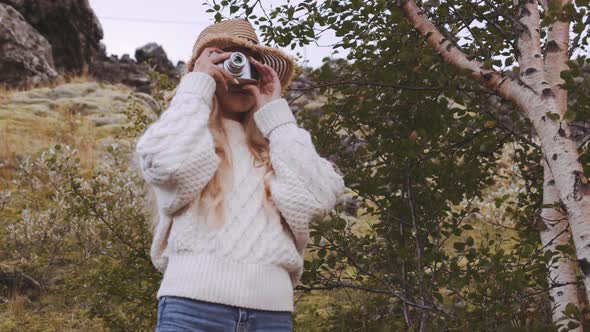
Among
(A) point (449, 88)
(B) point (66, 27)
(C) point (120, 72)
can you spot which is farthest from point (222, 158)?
(C) point (120, 72)

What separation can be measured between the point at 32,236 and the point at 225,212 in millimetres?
4904

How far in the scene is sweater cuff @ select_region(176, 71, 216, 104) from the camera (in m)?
1.96

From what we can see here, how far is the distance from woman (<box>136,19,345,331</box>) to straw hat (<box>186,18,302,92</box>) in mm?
22

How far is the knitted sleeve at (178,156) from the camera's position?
173 cm

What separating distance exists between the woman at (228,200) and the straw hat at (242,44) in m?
0.02

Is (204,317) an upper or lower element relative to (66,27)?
lower

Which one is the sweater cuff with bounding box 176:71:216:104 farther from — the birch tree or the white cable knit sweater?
the birch tree

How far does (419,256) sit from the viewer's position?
306cm

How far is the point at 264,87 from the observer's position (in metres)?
2.14

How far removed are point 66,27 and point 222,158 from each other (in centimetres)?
1854

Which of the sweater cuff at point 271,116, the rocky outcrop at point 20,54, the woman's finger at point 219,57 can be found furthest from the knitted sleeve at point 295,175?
the rocky outcrop at point 20,54

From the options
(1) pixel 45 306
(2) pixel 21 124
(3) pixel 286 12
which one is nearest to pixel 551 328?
(3) pixel 286 12

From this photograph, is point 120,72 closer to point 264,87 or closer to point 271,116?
point 264,87

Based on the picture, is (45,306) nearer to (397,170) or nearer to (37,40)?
(397,170)
